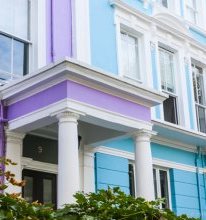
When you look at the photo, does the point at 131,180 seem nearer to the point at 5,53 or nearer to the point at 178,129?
the point at 178,129

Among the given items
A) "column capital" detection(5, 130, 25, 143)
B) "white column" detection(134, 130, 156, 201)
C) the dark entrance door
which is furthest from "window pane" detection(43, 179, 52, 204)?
"white column" detection(134, 130, 156, 201)

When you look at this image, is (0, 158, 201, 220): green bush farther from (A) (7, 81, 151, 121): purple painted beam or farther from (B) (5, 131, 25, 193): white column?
(B) (5, 131, 25, 193): white column

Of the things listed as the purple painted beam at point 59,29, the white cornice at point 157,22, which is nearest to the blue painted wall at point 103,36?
the white cornice at point 157,22

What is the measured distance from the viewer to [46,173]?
982cm

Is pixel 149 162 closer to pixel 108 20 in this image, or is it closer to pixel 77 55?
pixel 77 55

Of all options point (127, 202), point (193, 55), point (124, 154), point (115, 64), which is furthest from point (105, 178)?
point (127, 202)

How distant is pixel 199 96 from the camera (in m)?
14.5

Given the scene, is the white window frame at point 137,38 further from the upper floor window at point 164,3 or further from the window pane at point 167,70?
the upper floor window at point 164,3

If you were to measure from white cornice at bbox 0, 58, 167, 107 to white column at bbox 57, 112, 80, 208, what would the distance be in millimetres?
667

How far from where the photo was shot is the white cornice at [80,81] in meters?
7.83

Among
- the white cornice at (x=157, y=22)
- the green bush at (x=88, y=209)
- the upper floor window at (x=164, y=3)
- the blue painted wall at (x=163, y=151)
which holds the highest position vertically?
the upper floor window at (x=164, y=3)

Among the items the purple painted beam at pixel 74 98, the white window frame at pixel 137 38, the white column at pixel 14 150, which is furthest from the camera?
the white window frame at pixel 137 38

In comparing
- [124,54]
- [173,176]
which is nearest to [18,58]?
[124,54]

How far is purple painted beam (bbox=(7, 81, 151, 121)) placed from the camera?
26.1 ft
